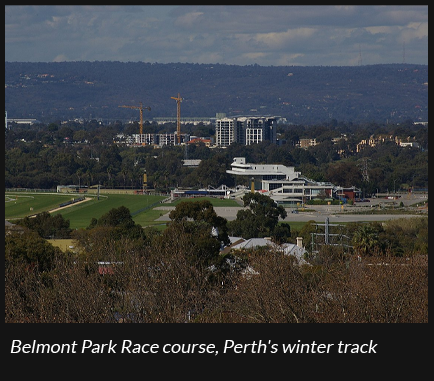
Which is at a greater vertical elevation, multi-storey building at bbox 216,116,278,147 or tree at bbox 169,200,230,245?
tree at bbox 169,200,230,245

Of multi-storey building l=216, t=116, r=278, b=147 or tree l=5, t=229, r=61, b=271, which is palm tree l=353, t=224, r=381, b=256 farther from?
multi-storey building l=216, t=116, r=278, b=147

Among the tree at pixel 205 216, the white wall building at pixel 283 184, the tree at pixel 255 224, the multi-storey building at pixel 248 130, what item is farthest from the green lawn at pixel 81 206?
the multi-storey building at pixel 248 130

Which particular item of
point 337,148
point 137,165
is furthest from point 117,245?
point 337,148

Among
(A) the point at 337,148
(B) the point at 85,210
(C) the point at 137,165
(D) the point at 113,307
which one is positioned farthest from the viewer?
(A) the point at 337,148

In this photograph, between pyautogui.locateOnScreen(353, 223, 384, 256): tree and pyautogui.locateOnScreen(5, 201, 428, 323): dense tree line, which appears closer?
pyautogui.locateOnScreen(5, 201, 428, 323): dense tree line

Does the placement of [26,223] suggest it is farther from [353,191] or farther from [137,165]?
[137,165]

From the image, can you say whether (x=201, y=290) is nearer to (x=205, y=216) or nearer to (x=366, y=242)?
(x=366, y=242)

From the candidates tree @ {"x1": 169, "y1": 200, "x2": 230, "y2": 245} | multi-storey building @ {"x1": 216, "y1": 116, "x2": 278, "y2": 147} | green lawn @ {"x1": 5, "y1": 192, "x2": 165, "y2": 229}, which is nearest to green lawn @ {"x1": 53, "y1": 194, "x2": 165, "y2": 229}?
green lawn @ {"x1": 5, "y1": 192, "x2": 165, "y2": 229}

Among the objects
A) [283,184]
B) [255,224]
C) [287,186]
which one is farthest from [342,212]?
[255,224]
